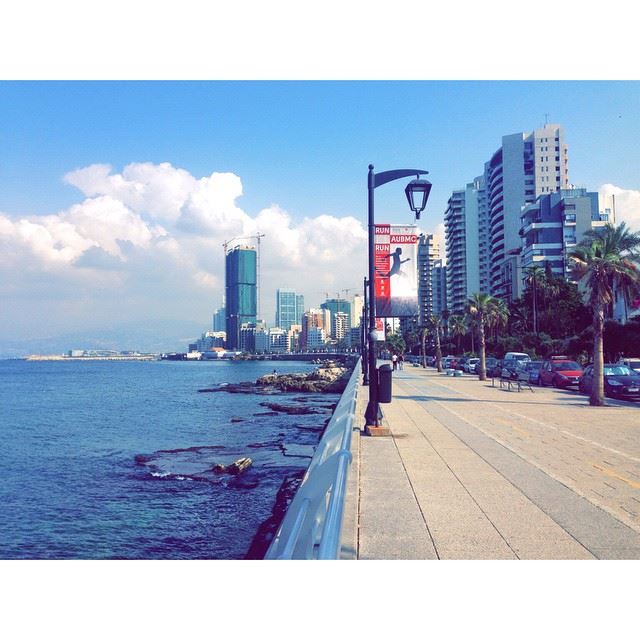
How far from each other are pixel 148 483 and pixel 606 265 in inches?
574

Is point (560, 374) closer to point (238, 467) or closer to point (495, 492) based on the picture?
point (238, 467)

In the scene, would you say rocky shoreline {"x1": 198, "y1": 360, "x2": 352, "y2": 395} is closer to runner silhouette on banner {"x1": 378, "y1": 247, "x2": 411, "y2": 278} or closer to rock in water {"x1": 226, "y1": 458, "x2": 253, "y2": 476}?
rock in water {"x1": 226, "y1": 458, "x2": 253, "y2": 476}

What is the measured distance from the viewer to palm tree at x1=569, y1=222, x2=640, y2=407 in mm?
19203

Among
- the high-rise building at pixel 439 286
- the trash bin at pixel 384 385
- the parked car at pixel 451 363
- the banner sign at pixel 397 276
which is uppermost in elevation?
the high-rise building at pixel 439 286

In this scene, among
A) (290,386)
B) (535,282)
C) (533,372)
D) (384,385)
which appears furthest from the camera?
(535,282)

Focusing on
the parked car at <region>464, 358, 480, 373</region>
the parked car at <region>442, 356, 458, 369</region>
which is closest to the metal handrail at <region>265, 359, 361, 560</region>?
the parked car at <region>464, 358, 480, 373</region>

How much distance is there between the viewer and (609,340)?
43.0 m

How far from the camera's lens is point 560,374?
31.0 metres

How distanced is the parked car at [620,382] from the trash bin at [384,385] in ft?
43.9

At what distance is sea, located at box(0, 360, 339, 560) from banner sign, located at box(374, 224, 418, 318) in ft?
14.9

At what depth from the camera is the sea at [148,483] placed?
12484 millimetres

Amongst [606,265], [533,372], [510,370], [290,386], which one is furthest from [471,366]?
[606,265]

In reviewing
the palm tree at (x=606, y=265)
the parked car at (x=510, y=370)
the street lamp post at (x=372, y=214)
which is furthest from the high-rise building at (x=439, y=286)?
the street lamp post at (x=372, y=214)

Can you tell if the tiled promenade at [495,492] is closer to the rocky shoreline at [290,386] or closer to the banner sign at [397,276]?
the banner sign at [397,276]
